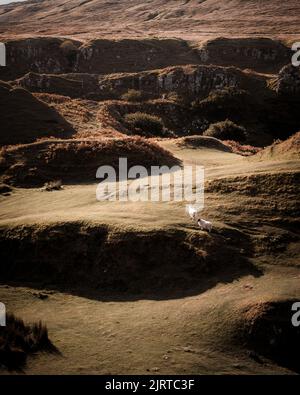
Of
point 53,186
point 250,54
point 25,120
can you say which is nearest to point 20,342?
point 53,186

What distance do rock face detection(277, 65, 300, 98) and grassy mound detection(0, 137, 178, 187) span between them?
40631mm

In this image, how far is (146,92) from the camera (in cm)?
6588

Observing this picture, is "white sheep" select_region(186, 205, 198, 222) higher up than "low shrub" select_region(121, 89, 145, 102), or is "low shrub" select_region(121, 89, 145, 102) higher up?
"low shrub" select_region(121, 89, 145, 102)

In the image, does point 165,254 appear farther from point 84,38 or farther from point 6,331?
point 84,38

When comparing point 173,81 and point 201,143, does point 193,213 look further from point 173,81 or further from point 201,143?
point 173,81

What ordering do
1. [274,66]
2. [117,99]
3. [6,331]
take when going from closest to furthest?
1. [6,331]
2. [117,99]
3. [274,66]

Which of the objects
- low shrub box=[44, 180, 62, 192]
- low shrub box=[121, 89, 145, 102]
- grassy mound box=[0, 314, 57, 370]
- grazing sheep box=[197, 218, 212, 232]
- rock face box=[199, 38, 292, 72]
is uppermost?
rock face box=[199, 38, 292, 72]

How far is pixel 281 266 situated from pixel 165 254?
416 centimetres

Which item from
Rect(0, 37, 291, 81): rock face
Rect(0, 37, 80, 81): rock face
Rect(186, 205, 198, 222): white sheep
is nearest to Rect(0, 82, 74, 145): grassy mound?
Rect(186, 205, 198, 222): white sheep

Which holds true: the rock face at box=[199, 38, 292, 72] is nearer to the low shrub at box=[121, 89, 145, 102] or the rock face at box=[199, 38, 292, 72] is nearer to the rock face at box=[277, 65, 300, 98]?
the rock face at box=[277, 65, 300, 98]

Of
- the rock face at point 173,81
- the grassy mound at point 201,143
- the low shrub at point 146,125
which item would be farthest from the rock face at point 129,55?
the grassy mound at point 201,143

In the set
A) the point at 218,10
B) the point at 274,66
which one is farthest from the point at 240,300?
the point at 218,10

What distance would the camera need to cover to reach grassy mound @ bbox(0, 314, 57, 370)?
35.9 feet

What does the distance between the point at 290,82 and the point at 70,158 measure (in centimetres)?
4576
